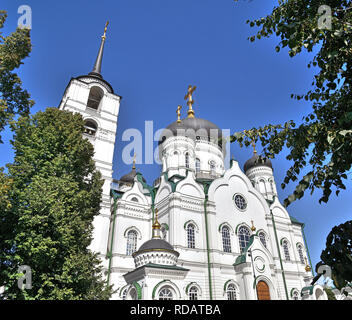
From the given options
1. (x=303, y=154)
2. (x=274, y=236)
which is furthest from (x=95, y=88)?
(x=303, y=154)

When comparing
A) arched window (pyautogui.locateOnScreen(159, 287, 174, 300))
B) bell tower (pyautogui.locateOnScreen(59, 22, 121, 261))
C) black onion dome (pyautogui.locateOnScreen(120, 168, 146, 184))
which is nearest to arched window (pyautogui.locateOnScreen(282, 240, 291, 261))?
arched window (pyautogui.locateOnScreen(159, 287, 174, 300))

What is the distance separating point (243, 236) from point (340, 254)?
74.3ft

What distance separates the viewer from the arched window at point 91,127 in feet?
89.9

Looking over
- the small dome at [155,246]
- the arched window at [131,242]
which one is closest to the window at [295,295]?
the small dome at [155,246]

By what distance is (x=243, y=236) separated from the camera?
25.8 m

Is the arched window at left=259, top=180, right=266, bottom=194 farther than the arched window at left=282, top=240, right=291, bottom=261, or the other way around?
the arched window at left=259, top=180, right=266, bottom=194

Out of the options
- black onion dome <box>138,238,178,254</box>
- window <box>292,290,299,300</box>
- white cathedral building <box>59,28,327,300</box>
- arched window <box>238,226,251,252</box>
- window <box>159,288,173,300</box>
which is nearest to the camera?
Result: window <box>159,288,173,300</box>

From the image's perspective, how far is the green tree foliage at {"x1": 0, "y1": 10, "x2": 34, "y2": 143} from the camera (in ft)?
34.9

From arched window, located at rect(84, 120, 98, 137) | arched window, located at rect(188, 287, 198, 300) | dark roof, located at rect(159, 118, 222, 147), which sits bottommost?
arched window, located at rect(188, 287, 198, 300)

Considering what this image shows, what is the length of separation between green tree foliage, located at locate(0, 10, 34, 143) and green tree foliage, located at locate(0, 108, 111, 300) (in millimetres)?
1521

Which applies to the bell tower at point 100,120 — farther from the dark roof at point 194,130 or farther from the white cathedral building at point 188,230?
the dark roof at point 194,130

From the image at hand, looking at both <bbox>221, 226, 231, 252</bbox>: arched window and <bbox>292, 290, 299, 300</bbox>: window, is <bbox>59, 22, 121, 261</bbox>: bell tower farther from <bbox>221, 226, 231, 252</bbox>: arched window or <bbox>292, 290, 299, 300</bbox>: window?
<bbox>292, 290, 299, 300</bbox>: window

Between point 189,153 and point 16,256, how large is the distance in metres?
23.1

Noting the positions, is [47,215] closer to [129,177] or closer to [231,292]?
[231,292]
